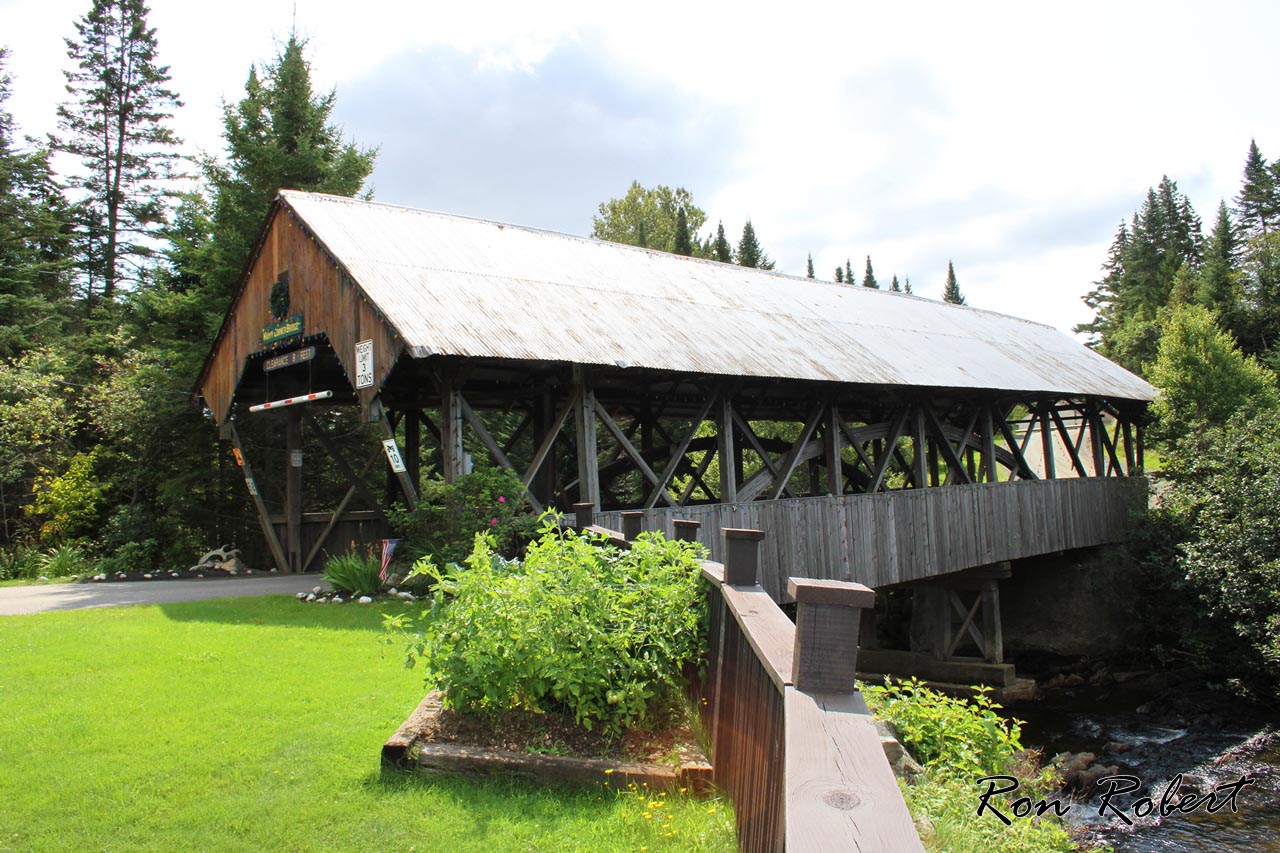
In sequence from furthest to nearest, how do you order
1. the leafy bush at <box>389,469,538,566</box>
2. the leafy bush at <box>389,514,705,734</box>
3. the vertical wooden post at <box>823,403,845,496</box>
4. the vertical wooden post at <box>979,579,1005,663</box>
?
the vertical wooden post at <box>979,579,1005,663</box> < the vertical wooden post at <box>823,403,845,496</box> < the leafy bush at <box>389,469,538,566</box> < the leafy bush at <box>389,514,705,734</box>

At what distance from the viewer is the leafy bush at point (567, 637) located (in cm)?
457

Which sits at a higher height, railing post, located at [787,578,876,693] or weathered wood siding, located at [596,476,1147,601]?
railing post, located at [787,578,876,693]

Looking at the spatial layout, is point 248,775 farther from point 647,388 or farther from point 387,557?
point 647,388

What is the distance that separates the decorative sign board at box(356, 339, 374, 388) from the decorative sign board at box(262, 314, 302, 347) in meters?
2.22

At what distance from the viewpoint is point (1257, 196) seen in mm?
56156

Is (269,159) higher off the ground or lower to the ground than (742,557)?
higher

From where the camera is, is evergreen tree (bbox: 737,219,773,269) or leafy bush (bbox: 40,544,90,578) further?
evergreen tree (bbox: 737,219,773,269)

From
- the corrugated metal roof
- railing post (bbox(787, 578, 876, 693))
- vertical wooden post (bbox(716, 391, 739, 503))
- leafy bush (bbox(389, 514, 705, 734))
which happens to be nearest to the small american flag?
the corrugated metal roof

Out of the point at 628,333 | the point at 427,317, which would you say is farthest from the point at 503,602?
the point at 628,333

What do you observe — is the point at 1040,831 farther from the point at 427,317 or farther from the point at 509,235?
the point at 509,235

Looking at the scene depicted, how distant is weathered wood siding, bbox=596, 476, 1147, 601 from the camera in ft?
37.8

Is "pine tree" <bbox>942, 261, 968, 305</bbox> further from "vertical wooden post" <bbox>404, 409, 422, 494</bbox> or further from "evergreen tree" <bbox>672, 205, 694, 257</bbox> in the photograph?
"vertical wooden post" <bbox>404, 409, 422, 494</bbox>

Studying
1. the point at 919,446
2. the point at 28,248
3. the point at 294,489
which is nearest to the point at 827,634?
the point at 919,446

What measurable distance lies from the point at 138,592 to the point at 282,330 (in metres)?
4.15
